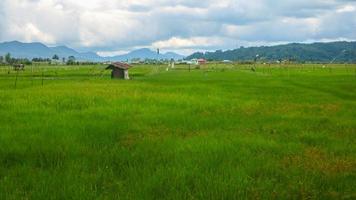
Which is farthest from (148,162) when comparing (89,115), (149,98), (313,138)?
(149,98)

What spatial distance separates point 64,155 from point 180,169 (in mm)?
2713

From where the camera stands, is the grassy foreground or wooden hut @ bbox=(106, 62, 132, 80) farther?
wooden hut @ bbox=(106, 62, 132, 80)

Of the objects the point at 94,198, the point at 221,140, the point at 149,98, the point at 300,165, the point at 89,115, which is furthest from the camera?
the point at 149,98

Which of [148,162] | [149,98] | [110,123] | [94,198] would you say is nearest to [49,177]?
[94,198]

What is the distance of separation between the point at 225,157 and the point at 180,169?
56.1 inches

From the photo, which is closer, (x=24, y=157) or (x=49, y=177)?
(x=49, y=177)

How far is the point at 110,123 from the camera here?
14250 millimetres

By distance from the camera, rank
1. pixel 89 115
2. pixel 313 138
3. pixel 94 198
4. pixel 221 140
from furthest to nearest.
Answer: pixel 89 115 → pixel 313 138 → pixel 221 140 → pixel 94 198

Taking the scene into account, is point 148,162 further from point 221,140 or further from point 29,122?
point 29,122

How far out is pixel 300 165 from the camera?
29.9ft

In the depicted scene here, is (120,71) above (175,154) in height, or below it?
above

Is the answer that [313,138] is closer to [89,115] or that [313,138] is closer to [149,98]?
[89,115]

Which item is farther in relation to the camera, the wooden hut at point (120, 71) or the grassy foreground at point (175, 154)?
the wooden hut at point (120, 71)

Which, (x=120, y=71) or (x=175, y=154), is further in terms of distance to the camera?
(x=120, y=71)
